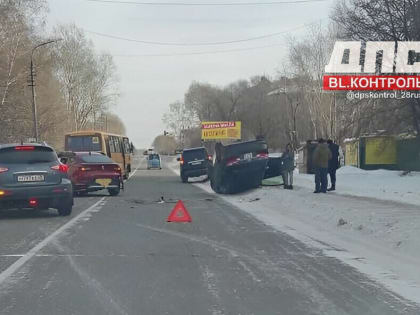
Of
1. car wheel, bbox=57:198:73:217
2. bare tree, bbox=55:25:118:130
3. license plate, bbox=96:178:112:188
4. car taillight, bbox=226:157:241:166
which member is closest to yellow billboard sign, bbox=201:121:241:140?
bare tree, bbox=55:25:118:130

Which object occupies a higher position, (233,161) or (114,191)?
(233,161)

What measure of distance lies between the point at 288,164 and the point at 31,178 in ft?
34.7

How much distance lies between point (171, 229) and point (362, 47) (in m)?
21.3

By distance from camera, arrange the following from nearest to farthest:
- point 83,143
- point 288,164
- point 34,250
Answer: point 34,250, point 288,164, point 83,143

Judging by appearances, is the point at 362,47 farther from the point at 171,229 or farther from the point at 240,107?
the point at 240,107

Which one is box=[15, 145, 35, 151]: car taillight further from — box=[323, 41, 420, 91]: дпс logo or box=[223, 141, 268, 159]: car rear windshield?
box=[323, 41, 420, 91]: дпс logo

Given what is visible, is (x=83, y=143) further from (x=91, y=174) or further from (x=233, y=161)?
(x=233, y=161)

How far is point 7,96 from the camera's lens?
147ft

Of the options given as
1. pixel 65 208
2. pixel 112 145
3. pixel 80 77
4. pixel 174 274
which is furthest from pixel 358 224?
pixel 80 77

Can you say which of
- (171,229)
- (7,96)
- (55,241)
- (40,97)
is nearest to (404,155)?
(171,229)

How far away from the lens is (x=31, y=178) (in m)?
13.4

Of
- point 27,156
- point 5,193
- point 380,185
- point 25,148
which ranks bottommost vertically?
point 380,185

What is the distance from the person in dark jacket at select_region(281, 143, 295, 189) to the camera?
68.6 feet

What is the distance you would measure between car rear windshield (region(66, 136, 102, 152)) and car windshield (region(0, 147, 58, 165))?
18.8 metres
